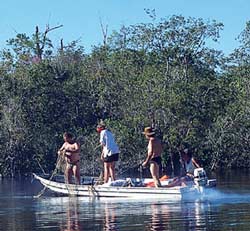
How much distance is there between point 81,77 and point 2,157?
22.0 ft

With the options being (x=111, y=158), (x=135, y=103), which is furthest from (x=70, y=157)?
(x=135, y=103)

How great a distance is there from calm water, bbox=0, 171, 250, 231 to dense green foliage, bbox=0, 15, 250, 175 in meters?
14.8

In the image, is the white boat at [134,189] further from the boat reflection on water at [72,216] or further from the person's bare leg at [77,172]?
the boat reflection on water at [72,216]

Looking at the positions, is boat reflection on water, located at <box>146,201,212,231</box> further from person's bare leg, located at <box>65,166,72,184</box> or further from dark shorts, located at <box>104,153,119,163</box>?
person's bare leg, located at <box>65,166,72,184</box>

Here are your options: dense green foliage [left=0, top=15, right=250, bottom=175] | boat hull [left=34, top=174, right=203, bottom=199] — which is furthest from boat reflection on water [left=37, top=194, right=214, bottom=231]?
dense green foliage [left=0, top=15, right=250, bottom=175]

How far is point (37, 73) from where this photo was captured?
4241cm

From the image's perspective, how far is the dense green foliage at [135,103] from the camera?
39.8m

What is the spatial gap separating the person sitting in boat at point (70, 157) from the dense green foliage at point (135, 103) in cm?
1308

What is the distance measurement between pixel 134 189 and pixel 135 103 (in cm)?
1763

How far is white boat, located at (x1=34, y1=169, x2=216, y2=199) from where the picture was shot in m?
21.8

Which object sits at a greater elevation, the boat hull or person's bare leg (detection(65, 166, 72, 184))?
person's bare leg (detection(65, 166, 72, 184))

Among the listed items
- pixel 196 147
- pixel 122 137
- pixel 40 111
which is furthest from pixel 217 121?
pixel 40 111

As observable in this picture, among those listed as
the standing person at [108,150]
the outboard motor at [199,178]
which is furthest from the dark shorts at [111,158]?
the outboard motor at [199,178]

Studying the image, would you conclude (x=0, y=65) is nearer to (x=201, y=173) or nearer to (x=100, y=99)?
(x=100, y=99)
